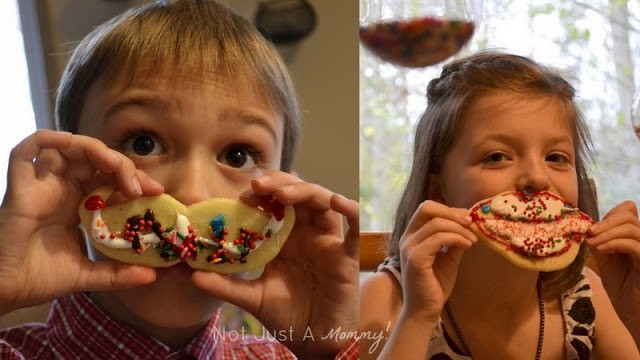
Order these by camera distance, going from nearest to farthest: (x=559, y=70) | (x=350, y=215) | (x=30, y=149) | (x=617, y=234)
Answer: (x=30, y=149) → (x=350, y=215) → (x=617, y=234) → (x=559, y=70)

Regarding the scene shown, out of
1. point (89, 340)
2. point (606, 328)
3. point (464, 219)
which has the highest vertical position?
point (464, 219)

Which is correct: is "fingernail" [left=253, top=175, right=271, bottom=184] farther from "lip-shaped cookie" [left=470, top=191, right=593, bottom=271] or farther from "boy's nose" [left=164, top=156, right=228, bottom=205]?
"lip-shaped cookie" [left=470, top=191, right=593, bottom=271]

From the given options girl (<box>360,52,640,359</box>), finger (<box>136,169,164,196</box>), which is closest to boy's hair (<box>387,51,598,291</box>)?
girl (<box>360,52,640,359</box>)

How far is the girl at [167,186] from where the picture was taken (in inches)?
27.9

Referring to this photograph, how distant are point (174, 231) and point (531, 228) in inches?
16.8

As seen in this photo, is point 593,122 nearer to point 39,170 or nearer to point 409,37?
point 409,37

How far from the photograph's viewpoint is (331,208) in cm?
79

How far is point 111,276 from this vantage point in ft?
2.40

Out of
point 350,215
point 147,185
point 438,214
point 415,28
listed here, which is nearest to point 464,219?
point 438,214

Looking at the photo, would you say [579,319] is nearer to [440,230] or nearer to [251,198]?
[440,230]

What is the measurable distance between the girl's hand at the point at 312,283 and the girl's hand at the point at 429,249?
0.06 m

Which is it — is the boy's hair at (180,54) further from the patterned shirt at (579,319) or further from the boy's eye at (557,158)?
the patterned shirt at (579,319)

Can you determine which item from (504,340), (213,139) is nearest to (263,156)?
(213,139)

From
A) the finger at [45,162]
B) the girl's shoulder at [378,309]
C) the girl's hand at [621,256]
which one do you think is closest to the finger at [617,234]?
the girl's hand at [621,256]
